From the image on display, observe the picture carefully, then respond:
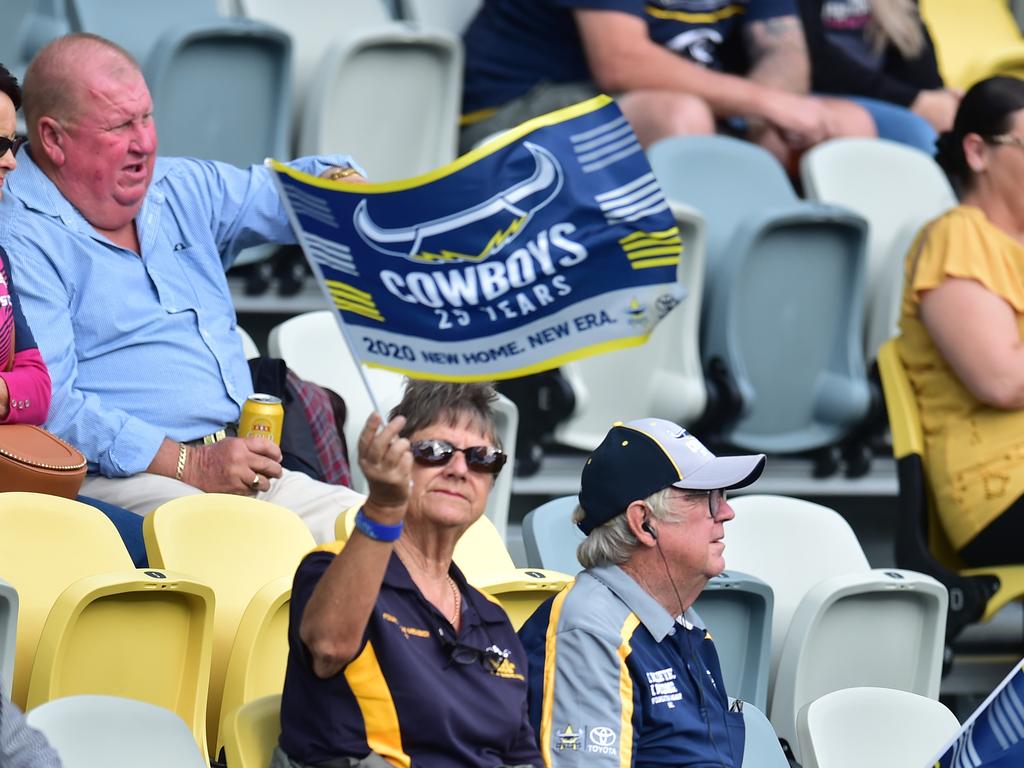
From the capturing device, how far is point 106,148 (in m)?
3.55

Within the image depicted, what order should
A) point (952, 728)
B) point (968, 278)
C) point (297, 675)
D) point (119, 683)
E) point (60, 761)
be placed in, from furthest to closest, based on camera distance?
point (968, 278)
point (952, 728)
point (119, 683)
point (297, 675)
point (60, 761)

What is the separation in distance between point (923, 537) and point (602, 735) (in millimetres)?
2052

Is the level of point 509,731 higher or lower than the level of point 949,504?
higher

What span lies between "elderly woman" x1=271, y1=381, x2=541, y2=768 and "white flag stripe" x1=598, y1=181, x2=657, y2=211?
415mm

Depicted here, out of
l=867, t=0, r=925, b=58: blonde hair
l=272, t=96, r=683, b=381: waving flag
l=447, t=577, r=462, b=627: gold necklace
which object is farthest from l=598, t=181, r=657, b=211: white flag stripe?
l=867, t=0, r=925, b=58: blonde hair

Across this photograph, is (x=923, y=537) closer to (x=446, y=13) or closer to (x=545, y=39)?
(x=545, y=39)

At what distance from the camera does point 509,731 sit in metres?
2.58

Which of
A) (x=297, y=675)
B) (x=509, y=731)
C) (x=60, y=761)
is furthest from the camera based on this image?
(x=509, y=731)

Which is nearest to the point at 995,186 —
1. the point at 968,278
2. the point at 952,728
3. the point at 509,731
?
the point at 968,278

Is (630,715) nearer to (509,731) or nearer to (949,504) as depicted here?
(509,731)

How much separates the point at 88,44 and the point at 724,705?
183 cm

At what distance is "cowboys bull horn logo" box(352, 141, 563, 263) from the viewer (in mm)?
2848

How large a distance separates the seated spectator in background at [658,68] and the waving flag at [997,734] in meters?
3.02

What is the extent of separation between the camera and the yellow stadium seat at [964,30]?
7.04m
